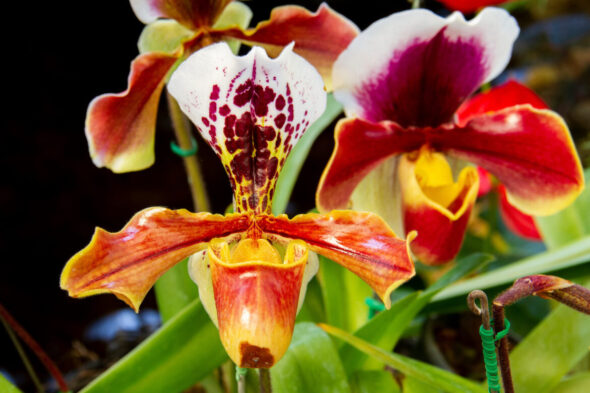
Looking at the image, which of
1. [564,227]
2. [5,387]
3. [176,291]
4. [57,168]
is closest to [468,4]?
[564,227]

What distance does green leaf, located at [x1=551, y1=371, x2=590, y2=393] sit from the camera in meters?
0.74

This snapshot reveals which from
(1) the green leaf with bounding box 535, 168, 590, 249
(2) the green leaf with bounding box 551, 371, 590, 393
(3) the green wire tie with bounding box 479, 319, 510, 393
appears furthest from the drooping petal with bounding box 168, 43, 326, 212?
(1) the green leaf with bounding box 535, 168, 590, 249

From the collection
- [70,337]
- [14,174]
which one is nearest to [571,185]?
[70,337]

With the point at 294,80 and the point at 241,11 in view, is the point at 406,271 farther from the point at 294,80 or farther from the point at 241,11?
the point at 241,11

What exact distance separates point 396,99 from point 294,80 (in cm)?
22

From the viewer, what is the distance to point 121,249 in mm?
522

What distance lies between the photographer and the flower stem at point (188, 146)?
81cm

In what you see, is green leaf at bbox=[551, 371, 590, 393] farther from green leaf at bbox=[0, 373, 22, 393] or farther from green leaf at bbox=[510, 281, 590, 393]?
green leaf at bbox=[0, 373, 22, 393]

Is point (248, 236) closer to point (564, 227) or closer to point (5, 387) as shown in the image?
point (5, 387)

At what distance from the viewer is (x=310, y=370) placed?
2.23 ft

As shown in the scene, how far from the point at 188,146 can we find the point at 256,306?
1.27 ft

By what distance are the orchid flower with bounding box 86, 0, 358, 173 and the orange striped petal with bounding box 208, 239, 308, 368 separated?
27 cm

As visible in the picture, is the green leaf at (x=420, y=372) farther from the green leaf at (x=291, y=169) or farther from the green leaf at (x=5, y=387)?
the green leaf at (x=5, y=387)

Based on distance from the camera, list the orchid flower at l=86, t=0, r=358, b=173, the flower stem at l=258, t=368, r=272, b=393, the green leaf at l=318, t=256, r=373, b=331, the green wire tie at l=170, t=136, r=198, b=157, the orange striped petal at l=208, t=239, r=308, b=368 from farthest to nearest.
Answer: the green leaf at l=318, t=256, r=373, b=331 < the green wire tie at l=170, t=136, r=198, b=157 < the orchid flower at l=86, t=0, r=358, b=173 < the flower stem at l=258, t=368, r=272, b=393 < the orange striped petal at l=208, t=239, r=308, b=368
